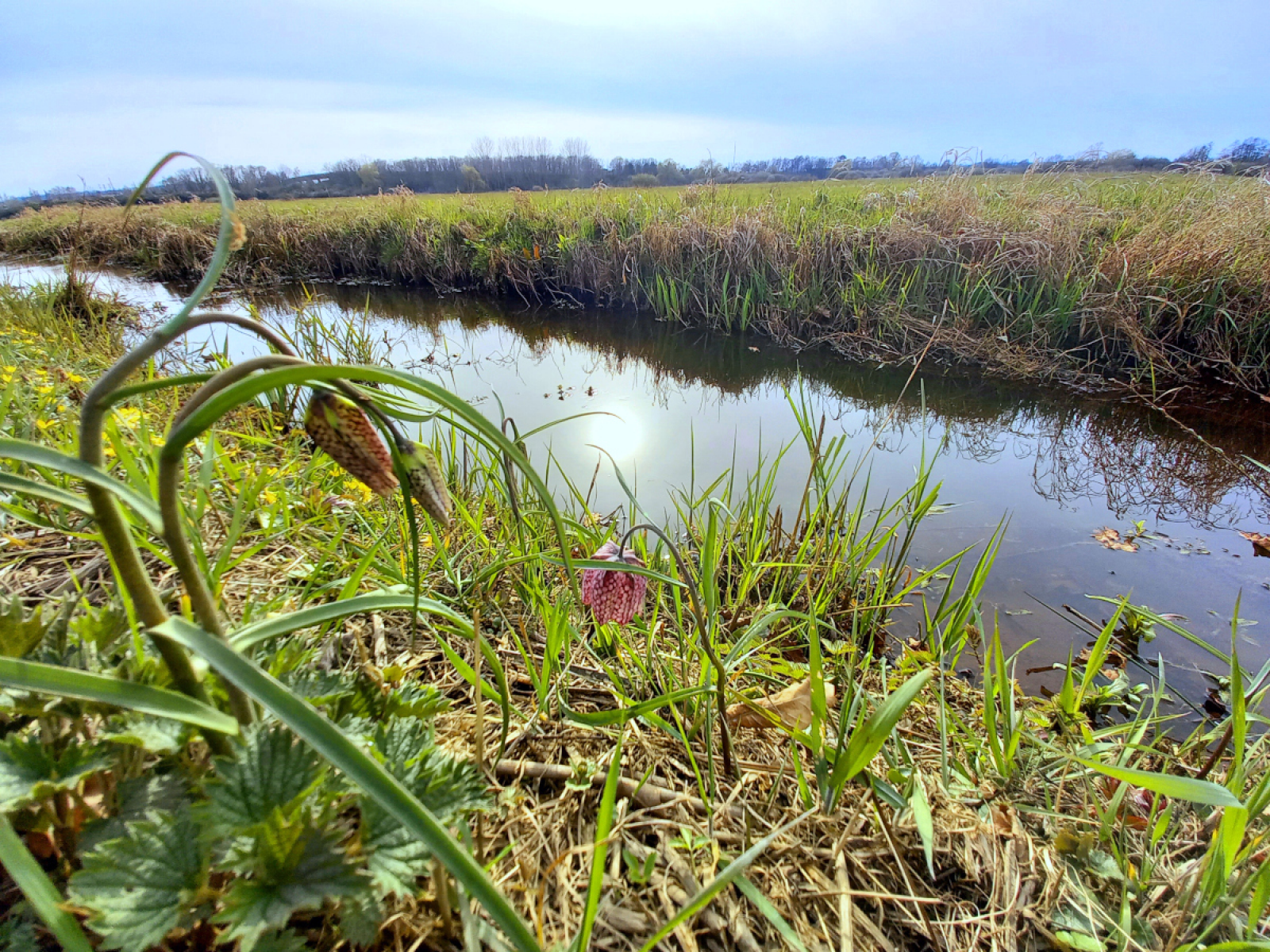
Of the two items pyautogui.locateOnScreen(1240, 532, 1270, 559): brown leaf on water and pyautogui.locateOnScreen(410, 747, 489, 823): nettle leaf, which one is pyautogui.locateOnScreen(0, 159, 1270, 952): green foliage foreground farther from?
pyautogui.locateOnScreen(1240, 532, 1270, 559): brown leaf on water

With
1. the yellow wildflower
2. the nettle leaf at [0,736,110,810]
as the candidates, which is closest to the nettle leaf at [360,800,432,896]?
the nettle leaf at [0,736,110,810]

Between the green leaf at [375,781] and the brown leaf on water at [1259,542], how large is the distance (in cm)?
309

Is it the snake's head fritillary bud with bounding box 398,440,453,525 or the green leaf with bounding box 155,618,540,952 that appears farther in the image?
the snake's head fritillary bud with bounding box 398,440,453,525

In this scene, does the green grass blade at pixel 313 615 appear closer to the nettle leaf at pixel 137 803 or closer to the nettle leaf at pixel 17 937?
the nettle leaf at pixel 137 803

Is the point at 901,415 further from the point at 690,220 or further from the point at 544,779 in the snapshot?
the point at 544,779

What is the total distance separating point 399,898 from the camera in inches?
24.7

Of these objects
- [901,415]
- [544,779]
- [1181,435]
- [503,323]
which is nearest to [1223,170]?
[1181,435]

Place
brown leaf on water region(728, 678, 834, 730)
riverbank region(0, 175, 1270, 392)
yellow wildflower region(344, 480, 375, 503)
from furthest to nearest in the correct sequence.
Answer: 1. riverbank region(0, 175, 1270, 392)
2. yellow wildflower region(344, 480, 375, 503)
3. brown leaf on water region(728, 678, 834, 730)

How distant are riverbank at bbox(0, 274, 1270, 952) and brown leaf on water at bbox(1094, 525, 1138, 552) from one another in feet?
3.04

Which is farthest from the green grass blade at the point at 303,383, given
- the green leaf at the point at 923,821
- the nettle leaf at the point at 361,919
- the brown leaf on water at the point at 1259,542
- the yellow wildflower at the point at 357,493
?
the brown leaf on water at the point at 1259,542

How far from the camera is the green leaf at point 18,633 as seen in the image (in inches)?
21.8

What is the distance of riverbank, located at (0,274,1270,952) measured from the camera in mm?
604

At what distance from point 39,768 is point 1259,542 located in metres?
3.43

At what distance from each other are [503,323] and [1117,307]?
5083mm
